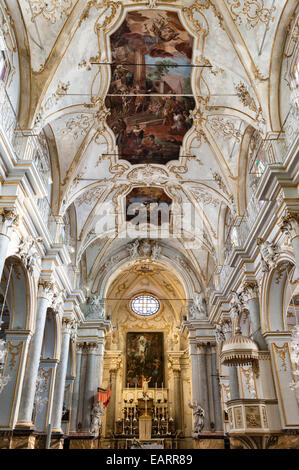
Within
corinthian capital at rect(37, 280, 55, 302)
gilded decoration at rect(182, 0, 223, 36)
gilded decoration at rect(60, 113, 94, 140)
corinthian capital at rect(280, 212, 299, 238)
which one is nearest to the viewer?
corinthian capital at rect(280, 212, 299, 238)

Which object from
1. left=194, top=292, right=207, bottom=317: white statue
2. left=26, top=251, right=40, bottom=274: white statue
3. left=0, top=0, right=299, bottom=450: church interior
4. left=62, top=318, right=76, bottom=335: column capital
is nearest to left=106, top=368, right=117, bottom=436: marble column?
left=0, top=0, right=299, bottom=450: church interior

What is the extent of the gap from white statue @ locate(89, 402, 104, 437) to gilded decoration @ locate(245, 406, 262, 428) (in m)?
9.77

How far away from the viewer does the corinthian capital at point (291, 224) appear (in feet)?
31.4

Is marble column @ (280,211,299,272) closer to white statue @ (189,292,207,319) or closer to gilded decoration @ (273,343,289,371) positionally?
gilded decoration @ (273,343,289,371)

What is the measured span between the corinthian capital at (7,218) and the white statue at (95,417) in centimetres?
1243

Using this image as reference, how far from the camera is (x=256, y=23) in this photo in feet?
35.3

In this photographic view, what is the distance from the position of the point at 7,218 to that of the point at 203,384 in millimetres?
14536

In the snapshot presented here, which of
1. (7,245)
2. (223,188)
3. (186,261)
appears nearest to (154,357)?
(186,261)

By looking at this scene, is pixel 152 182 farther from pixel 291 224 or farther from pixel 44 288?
pixel 291 224

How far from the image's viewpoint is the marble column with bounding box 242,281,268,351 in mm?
11996

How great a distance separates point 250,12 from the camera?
10648mm

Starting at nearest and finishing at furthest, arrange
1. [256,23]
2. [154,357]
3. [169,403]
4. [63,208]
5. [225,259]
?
[256,23]
[63,208]
[225,259]
[169,403]
[154,357]
